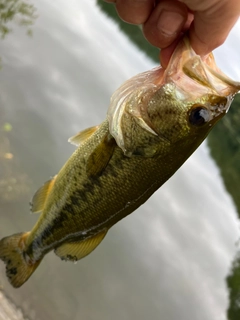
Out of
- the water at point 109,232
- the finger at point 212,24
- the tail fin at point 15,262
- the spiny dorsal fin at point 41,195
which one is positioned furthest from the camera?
the water at point 109,232

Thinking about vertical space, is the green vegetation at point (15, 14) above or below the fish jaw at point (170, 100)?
above

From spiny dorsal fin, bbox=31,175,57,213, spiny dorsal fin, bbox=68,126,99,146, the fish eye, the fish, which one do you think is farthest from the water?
the fish eye

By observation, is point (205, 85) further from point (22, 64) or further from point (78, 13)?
point (78, 13)

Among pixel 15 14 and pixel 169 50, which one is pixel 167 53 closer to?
pixel 169 50

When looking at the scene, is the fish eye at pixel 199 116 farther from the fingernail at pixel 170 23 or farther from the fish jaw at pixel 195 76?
the fingernail at pixel 170 23

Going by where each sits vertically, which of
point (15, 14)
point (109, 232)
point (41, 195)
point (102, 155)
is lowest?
point (102, 155)

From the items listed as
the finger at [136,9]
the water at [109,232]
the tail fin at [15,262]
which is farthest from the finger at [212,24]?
the water at [109,232]

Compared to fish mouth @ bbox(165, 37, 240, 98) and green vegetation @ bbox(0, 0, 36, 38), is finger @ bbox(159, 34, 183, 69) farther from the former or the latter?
green vegetation @ bbox(0, 0, 36, 38)

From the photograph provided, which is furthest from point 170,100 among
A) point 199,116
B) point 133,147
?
point 133,147
